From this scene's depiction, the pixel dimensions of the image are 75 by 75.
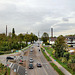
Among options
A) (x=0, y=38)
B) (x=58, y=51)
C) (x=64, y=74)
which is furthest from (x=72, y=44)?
(x=64, y=74)

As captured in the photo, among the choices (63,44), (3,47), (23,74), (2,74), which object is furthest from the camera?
(3,47)

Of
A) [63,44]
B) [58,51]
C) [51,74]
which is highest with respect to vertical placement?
[63,44]

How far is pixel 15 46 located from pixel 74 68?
51.1 meters

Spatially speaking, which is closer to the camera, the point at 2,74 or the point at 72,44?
the point at 2,74

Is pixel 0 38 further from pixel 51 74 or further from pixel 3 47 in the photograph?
pixel 51 74

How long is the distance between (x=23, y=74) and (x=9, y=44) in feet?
155

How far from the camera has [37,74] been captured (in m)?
27.2

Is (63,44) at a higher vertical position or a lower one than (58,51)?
higher

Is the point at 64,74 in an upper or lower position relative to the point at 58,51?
lower

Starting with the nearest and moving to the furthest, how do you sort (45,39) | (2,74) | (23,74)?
(2,74) → (23,74) → (45,39)

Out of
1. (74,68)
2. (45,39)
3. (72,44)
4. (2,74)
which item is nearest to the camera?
(2,74)

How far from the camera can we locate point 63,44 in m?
44.8

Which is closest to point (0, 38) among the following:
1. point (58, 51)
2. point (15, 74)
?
point (58, 51)

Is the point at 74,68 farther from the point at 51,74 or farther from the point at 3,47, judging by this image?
the point at 3,47
